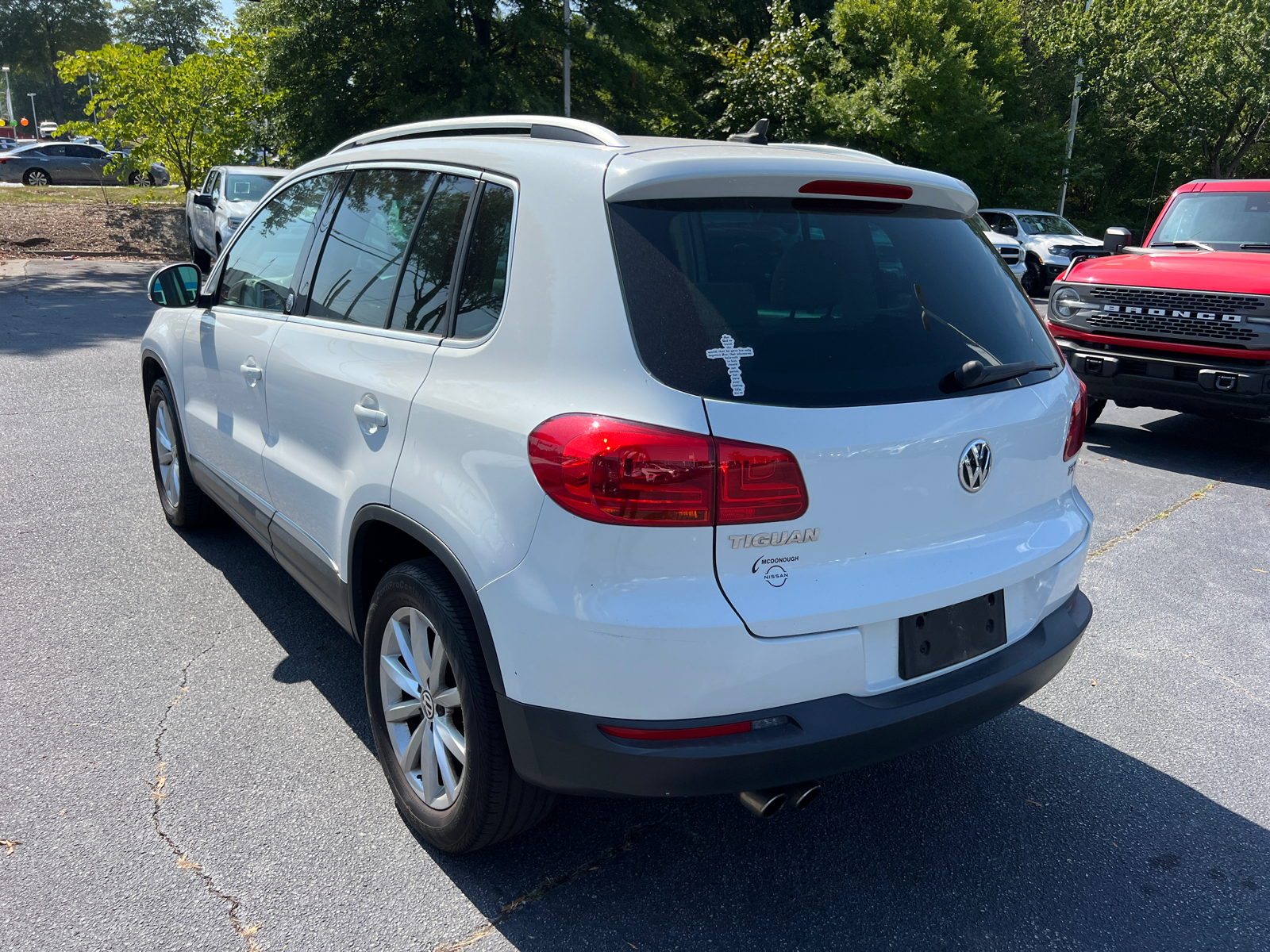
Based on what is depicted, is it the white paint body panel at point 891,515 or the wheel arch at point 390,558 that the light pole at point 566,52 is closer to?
the wheel arch at point 390,558

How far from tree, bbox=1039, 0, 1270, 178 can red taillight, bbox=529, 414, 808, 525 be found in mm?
32835

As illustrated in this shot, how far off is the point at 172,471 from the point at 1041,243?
721 inches

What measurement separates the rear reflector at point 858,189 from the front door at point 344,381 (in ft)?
3.43

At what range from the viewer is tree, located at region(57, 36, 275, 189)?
18000mm

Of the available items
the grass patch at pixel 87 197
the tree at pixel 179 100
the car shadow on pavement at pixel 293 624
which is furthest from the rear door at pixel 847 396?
the grass patch at pixel 87 197

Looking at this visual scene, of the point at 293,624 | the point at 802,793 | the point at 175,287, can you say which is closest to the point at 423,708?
the point at 802,793

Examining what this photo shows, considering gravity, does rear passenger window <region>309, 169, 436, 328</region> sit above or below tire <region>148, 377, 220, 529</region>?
above

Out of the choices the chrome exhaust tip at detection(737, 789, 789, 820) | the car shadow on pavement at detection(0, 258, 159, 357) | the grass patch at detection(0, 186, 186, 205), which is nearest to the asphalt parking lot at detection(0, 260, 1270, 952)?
the chrome exhaust tip at detection(737, 789, 789, 820)

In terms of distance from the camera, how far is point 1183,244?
7.96 metres

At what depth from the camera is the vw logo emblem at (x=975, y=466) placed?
2326mm

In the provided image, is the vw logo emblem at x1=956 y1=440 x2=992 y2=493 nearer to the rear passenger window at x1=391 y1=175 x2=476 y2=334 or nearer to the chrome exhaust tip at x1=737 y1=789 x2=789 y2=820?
the chrome exhaust tip at x1=737 y1=789 x2=789 y2=820

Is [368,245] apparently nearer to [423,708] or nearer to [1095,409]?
[423,708]

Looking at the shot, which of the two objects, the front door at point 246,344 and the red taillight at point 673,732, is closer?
the red taillight at point 673,732

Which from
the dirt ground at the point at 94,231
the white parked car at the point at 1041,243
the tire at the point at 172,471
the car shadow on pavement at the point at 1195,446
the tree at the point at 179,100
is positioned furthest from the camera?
the white parked car at the point at 1041,243
